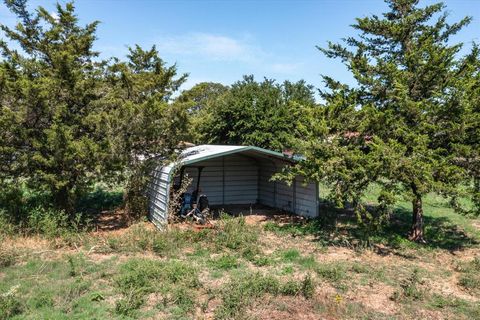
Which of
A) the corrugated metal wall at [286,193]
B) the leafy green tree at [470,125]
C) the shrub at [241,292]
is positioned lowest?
the shrub at [241,292]

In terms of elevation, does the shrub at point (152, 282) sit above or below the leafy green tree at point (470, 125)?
below

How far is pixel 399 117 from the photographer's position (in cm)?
1027

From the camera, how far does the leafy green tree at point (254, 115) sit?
20125 millimetres

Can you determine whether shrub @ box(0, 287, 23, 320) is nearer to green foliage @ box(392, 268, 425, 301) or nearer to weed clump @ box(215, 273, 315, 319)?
A: weed clump @ box(215, 273, 315, 319)

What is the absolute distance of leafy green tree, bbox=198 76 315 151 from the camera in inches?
792

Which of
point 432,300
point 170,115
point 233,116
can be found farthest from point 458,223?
point 233,116

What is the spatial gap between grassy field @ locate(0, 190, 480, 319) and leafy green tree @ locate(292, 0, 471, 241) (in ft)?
4.98

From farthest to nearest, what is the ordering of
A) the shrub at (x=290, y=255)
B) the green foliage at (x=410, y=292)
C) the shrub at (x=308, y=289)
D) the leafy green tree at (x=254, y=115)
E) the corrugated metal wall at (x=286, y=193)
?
the leafy green tree at (x=254, y=115), the corrugated metal wall at (x=286, y=193), the shrub at (x=290, y=255), the green foliage at (x=410, y=292), the shrub at (x=308, y=289)

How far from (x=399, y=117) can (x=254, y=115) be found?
10.9 metres

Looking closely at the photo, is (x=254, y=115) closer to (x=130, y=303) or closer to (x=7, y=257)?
(x=7, y=257)

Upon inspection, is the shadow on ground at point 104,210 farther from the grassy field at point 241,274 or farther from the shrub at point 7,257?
the shrub at point 7,257

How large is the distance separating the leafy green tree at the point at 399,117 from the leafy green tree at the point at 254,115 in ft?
25.0

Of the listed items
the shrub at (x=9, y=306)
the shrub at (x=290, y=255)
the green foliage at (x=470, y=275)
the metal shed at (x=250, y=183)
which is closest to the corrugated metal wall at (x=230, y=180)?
the metal shed at (x=250, y=183)

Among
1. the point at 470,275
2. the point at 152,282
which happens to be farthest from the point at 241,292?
the point at 470,275
